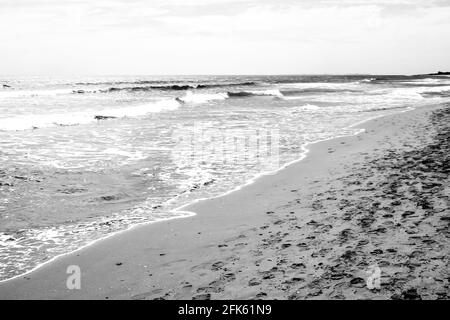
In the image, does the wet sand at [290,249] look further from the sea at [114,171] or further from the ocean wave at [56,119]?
the ocean wave at [56,119]

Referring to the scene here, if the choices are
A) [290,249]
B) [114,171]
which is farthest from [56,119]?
[290,249]

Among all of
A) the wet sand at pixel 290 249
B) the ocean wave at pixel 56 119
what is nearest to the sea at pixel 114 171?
the ocean wave at pixel 56 119

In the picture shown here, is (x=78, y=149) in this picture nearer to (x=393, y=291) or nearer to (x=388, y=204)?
(x=388, y=204)

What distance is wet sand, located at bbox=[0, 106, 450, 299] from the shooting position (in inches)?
152

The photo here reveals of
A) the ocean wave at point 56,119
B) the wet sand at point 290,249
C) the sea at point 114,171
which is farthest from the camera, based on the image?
the ocean wave at point 56,119

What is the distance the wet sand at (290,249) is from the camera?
3867 millimetres

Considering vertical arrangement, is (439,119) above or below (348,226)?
above

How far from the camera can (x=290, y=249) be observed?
4.80 meters

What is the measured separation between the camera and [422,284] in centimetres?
353


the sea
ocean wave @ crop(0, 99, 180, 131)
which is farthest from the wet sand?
ocean wave @ crop(0, 99, 180, 131)

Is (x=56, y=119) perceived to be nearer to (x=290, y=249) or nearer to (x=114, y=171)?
(x=114, y=171)

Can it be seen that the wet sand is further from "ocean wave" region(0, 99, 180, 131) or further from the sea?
"ocean wave" region(0, 99, 180, 131)
